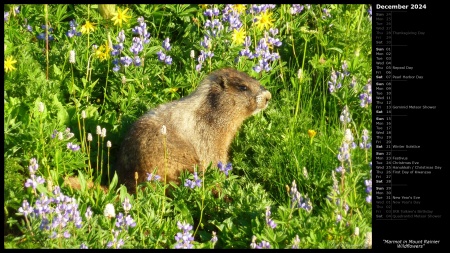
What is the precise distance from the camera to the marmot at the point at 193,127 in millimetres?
6434

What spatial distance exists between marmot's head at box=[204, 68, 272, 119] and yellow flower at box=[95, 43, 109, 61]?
3.03ft

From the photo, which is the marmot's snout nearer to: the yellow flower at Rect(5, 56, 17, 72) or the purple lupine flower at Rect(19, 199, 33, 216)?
the yellow flower at Rect(5, 56, 17, 72)

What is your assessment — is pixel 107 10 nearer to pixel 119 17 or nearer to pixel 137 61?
pixel 119 17

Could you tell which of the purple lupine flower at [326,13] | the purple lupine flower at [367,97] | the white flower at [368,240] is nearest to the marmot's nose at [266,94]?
the purple lupine flower at [367,97]

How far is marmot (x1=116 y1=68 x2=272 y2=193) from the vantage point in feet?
21.1

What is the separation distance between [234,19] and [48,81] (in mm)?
1687

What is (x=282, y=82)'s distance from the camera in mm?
7578

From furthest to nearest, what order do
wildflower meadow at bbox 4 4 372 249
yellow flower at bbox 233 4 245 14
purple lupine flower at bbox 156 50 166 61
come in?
1. yellow flower at bbox 233 4 245 14
2. purple lupine flower at bbox 156 50 166 61
3. wildflower meadow at bbox 4 4 372 249

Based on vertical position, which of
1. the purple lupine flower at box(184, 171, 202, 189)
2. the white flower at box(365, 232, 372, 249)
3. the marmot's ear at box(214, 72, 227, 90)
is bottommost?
the white flower at box(365, 232, 372, 249)

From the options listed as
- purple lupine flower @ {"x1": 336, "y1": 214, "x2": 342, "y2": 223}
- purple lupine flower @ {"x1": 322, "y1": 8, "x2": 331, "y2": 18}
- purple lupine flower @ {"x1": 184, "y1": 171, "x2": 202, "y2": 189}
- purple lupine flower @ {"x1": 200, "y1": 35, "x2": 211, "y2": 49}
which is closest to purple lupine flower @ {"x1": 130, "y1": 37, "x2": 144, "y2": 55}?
purple lupine flower @ {"x1": 200, "y1": 35, "x2": 211, "y2": 49}

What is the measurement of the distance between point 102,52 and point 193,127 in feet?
3.83

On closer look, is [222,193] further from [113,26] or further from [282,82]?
[113,26]

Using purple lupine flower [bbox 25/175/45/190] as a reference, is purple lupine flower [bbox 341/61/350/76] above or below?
above
